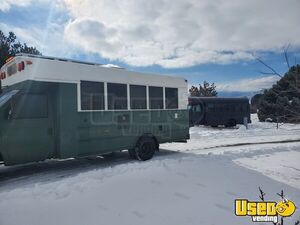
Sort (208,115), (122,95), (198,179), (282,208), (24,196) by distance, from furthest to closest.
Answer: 1. (208,115)
2. (122,95)
3. (198,179)
4. (24,196)
5. (282,208)

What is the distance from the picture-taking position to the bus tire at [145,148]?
28.6ft

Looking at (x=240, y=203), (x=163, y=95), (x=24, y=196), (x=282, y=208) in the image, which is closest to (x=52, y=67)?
(x=24, y=196)

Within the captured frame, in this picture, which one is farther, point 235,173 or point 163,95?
point 163,95

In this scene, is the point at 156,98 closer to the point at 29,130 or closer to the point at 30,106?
the point at 30,106

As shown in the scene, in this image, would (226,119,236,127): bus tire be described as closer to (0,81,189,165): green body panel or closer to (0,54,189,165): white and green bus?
(0,54,189,165): white and green bus

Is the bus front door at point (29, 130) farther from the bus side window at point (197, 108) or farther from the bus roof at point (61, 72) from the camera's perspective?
the bus side window at point (197, 108)

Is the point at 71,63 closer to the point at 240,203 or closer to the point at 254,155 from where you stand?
the point at 240,203

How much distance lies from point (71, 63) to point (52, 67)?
1.84 feet

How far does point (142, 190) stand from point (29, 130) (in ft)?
10.5

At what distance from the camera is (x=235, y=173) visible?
273 inches

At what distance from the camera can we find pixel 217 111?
75.5 feet

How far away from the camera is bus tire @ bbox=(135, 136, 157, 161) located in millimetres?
8720

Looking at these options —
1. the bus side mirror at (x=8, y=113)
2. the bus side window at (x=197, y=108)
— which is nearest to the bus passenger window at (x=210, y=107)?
the bus side window at (x=197, y=108)

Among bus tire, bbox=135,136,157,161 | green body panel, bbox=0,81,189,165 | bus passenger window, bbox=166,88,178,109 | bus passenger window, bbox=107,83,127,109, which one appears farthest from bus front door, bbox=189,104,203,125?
bus passenger window, bbox=107,83,127,109
